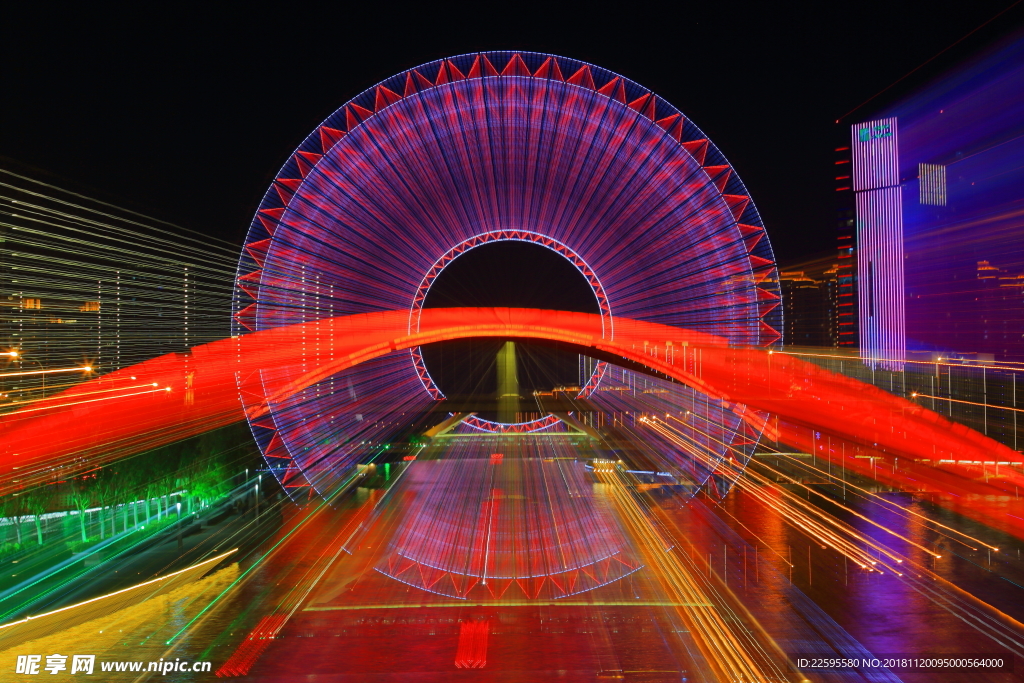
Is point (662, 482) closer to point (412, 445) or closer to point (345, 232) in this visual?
point (412, 445)

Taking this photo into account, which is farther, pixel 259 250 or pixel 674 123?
pixel 674 123

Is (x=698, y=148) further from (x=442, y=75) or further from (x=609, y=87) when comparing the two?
(x=442, y=75)

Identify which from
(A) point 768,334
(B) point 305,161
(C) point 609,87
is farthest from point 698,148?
(B) point 305,161

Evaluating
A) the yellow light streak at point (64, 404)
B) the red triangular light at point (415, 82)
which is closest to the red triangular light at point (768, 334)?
the red triangular light at point (415, 82)

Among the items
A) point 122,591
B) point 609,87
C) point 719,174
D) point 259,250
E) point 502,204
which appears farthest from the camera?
point 502,204

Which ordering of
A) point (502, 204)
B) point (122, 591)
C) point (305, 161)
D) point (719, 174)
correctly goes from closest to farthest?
point (122, 591) → point (305, 161) → point (719, 174) → point (502, 204)

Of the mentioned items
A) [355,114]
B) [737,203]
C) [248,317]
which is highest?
[355,114]
